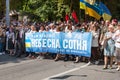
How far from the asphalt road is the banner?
0.61 metres

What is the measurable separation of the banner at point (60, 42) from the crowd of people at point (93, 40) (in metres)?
0.20


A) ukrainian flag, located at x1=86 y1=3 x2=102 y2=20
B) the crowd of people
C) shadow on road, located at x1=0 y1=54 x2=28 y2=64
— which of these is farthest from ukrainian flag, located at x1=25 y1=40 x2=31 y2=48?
ukrainian flag, located at x1=86 y1=3 x2=102 y2=20

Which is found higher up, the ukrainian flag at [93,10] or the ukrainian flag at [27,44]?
the ukrainian flag at [93,10]

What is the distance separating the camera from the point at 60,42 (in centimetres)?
1555

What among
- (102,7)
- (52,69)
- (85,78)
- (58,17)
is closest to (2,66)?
(52,69)

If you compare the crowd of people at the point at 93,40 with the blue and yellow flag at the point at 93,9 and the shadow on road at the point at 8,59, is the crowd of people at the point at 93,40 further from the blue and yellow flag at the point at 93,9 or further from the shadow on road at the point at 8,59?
the blue and yellow flag at the point at 93,9

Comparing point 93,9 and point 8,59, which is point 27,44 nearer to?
point 8,59

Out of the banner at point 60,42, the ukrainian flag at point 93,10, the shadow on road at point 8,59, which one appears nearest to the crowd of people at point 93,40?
the banner at point 60,42

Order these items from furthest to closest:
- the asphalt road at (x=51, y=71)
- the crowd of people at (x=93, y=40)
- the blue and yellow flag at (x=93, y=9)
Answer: the blue and yellow flag at (x=93, y=9)
the crowd of people at (x=93, y=40)
the asphalt road at (x=51, y=71)

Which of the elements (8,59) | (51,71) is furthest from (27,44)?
(51,71)

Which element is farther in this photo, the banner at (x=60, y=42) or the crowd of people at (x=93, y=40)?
the banner at (x=60, y=42)

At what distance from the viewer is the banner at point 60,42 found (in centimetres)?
1445

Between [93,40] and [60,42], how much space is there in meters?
1.90

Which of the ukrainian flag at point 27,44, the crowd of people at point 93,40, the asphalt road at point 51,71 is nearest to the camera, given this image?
the asphalt road at point 51,71
